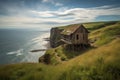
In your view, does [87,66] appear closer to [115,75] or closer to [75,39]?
[115,75]

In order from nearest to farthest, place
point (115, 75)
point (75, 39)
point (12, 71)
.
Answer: point (115, 75) → point (12, 71) → point (75, 39)

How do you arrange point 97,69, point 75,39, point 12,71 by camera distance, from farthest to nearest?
point 75,39 < point 12,71 < point 97,69

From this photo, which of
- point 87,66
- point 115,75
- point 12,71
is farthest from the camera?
point 12,71

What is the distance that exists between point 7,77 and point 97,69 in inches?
243

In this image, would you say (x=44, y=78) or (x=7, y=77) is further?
(x=7, y=77)

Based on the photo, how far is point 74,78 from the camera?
808 centimetres

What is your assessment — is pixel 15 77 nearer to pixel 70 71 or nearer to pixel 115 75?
pixel 70 71

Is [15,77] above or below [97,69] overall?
below

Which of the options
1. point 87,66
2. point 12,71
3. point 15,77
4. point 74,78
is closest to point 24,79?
point 15,77

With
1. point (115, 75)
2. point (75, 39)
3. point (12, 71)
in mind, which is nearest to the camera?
point (115, 75)

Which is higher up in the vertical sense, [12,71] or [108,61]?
[108,61]

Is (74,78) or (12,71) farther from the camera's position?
(12,71)

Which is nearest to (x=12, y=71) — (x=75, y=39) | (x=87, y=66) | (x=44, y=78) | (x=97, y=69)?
(x=44, y=78)

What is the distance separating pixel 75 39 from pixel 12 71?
35.7 m
